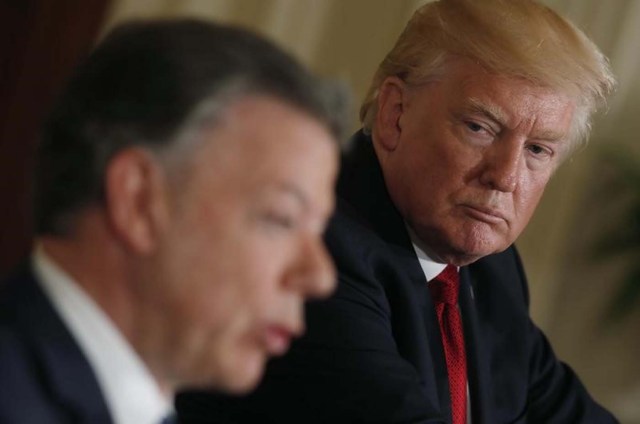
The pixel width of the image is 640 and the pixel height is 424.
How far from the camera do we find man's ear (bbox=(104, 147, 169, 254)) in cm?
78

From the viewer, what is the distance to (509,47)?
1.67m

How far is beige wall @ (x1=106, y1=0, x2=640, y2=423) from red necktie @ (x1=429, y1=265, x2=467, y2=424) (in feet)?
4.37

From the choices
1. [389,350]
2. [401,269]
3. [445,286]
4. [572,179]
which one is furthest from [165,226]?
[572,179]

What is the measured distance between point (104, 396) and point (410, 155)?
1.02 metres

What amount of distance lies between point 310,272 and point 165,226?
0.33 ft

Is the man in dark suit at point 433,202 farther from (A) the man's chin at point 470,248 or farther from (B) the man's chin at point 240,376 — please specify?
(B) the man's chin at point 240,376

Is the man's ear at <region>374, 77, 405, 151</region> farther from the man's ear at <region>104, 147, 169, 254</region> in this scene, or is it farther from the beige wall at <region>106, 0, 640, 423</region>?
the beige wall at <region>106, 0, 640, 423</region>

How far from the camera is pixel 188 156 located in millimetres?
779

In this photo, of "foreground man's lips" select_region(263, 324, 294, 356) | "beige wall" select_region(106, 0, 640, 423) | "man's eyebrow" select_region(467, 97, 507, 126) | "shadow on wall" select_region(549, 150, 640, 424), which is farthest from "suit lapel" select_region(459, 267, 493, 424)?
"shadow on wall" select_region(549, 150, 640, 424)

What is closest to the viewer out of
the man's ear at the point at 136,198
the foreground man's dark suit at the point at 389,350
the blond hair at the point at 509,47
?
the man's ear at the point at 136,198

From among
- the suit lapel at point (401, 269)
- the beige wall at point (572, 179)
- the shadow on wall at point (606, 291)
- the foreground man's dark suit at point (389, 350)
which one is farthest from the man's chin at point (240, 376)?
the shadow on wall at point (606, 291)

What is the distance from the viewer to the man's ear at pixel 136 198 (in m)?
0.78

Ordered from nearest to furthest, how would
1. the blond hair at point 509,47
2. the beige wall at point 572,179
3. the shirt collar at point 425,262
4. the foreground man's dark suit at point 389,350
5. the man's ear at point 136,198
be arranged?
the man's ear at point 136,198 → the foreground man's dark suit at point 389,350 → the blond hair at point 509,47 → the shirt collar at point 425,262 → the beige wall at point 572,179

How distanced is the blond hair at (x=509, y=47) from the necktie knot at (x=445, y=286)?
0.29 metres
